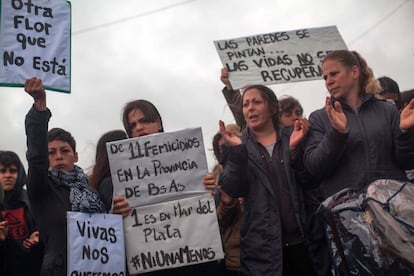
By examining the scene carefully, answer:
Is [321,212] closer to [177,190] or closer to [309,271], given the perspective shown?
[309,271]

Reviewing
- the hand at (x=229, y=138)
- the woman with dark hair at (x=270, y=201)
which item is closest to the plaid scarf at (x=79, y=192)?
the woman with dark hair at (x=270, y=201)

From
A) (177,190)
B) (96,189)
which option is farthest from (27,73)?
(177,190)

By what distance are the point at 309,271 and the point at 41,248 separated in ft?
6.60

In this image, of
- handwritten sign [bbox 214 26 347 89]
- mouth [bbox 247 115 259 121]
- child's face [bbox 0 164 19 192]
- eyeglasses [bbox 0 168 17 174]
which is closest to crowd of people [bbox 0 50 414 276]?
mouth [bbox 247 115 259 121]

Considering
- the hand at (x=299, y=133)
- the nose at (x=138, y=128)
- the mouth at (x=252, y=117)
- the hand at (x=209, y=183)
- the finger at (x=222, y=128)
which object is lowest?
the hand at (x=209, y=183)

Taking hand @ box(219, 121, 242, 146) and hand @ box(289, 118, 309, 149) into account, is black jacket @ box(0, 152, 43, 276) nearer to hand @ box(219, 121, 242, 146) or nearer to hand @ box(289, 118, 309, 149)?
hand @ box(219, 121, 242, 146)

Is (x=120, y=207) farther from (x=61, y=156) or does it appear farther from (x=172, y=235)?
(x=61, y=156)

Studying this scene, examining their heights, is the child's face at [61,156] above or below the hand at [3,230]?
above

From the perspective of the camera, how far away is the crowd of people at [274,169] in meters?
3.15

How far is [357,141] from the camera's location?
3174mm

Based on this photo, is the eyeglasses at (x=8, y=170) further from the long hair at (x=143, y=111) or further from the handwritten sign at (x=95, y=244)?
the handwritten sign at (x=95, y=244)

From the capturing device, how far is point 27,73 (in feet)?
11.6

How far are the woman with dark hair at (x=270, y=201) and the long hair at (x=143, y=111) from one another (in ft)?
2.30

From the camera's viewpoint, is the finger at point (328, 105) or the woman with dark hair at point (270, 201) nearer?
the finger at point (328, 105)
